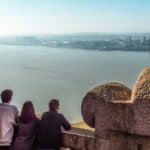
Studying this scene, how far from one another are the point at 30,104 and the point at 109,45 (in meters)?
180

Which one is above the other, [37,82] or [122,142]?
[122,142]

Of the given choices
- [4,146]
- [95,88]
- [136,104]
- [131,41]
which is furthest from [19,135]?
[131,41]

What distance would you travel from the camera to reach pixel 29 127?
19.4 ft

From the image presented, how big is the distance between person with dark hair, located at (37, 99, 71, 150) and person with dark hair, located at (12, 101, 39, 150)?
0.40 feet

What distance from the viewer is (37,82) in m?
71.3

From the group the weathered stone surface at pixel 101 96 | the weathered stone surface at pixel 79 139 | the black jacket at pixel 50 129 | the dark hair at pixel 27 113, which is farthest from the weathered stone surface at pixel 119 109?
the dark hair at pixel 27 113

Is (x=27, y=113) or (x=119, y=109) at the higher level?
(x=119, y=109)

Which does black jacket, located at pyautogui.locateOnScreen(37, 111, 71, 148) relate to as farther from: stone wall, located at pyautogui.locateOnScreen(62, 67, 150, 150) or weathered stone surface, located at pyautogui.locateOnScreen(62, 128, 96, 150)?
stone wall, located at pyautogui.locateOnScreen(62, 67, 150, 150)

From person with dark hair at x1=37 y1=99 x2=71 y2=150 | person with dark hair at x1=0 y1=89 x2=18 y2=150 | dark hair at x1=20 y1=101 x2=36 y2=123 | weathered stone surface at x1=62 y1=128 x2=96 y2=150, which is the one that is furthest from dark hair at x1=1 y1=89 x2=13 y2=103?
weathered stone surface at x1=62 y1=128 x2=96 y2=150

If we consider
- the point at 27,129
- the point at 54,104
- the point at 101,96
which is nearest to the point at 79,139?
the point at 54,104

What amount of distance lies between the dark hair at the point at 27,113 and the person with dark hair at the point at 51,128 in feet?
0.70

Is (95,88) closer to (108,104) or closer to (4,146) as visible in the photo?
(108,104)

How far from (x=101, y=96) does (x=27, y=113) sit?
136 cm

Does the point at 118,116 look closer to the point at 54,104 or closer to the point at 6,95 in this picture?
the point at 54,104
